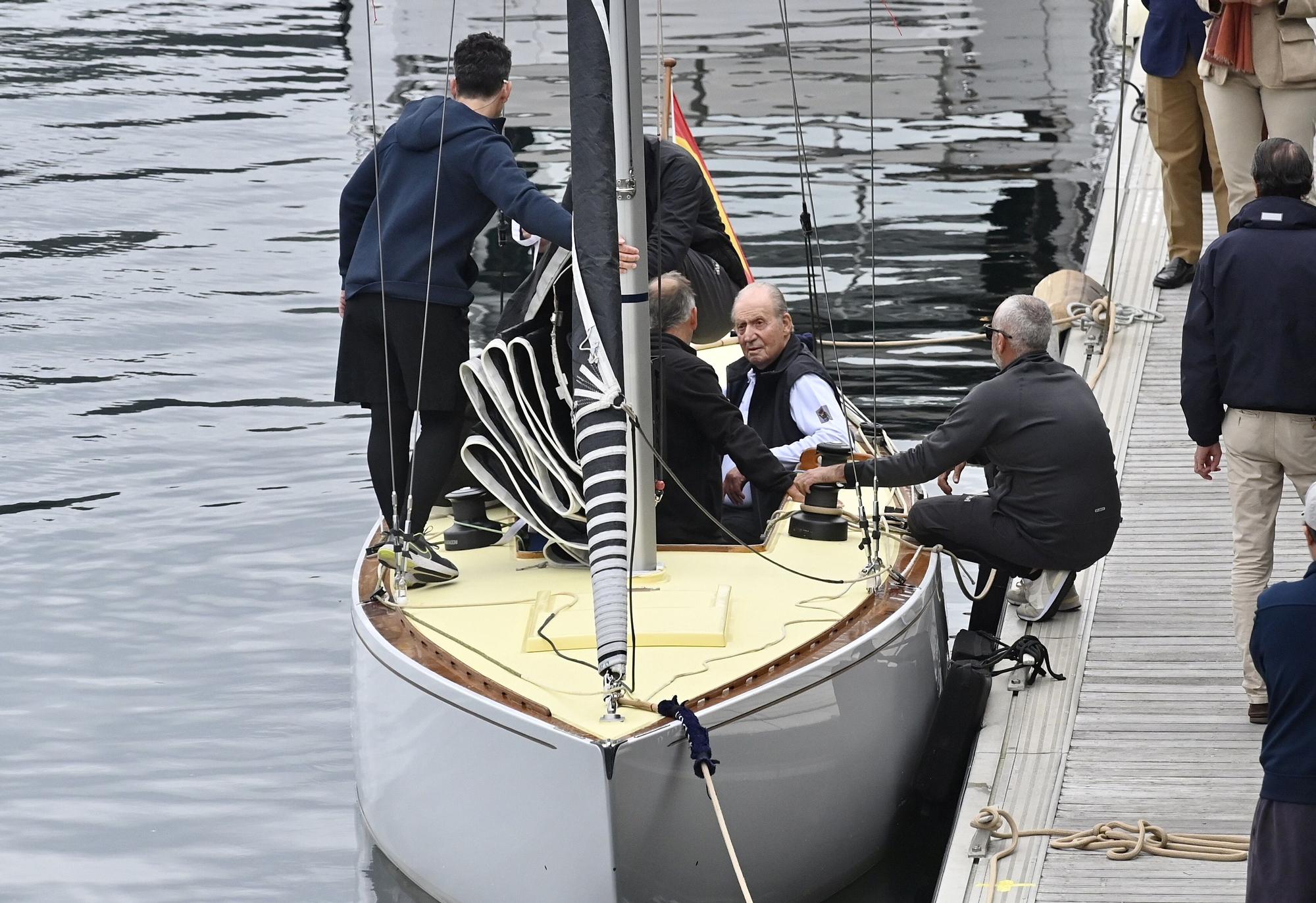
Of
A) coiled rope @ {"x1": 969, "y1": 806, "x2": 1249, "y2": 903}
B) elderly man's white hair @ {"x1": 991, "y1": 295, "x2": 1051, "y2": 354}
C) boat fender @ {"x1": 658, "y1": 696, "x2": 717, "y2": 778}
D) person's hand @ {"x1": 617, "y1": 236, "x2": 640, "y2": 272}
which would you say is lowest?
coiled rope @ {"x1": 969, "y1": 806, "x2": 1249, "y2": 903}

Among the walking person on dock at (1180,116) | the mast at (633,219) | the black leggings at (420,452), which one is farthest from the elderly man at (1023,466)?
the walking person on dock at (1180,116)

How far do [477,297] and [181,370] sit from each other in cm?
228

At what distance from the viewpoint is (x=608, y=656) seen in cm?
426

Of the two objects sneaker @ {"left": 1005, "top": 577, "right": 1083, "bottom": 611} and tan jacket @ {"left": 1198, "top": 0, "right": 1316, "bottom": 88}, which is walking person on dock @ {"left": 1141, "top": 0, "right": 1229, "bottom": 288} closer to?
tan jacket @ {"left": 1198, "top": 0, "right": 1316, "bottom": 88}

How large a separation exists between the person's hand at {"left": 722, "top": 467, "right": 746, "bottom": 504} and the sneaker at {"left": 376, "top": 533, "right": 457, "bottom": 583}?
121 centimetres

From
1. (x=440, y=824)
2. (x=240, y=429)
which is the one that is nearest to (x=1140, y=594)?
(x=440, y=824)

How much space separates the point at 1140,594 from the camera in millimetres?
6242

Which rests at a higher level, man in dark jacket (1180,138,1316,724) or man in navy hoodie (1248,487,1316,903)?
man in dark jacket (1180,138,1316,724)

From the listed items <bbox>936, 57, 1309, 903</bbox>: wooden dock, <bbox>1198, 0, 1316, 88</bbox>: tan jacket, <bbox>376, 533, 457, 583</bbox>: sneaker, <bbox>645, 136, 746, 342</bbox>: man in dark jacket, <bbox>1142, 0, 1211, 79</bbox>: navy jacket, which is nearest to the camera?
<bbox>936, 57, 1309, 903</bbox>: wooden dock

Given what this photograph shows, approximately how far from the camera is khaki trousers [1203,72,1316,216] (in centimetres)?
684

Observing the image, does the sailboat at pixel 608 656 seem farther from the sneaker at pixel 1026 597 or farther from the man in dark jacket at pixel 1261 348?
the man in dark jacket at pixel 1261 348

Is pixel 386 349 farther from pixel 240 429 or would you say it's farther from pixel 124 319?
pixel 124 319

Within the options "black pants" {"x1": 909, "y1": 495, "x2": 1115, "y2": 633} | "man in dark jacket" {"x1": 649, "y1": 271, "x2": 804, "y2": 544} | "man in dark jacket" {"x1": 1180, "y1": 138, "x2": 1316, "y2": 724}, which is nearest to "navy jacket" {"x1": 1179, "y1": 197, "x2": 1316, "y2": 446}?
"man in dark jacket" {"x1": 1180, "y1": 138, "x2": 1316, "y2": 724}

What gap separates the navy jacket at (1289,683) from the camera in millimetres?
3396
